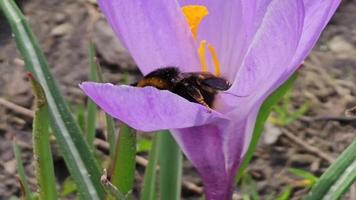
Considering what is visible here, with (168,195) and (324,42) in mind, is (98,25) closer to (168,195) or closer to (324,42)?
(324,42)

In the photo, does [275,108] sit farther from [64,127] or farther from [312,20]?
[312,20]

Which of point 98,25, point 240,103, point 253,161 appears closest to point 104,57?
point 98,25

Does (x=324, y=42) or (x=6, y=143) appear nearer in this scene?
(x=6, y=143)

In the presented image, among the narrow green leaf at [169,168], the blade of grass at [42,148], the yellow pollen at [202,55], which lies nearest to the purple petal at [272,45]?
the yellow pollen at [202,55]

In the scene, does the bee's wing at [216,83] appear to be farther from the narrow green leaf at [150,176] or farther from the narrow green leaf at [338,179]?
the narrow green leaf at [150,176]

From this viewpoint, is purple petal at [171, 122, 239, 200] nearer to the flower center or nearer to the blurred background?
the flower center

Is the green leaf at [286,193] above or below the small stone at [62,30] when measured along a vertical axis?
below

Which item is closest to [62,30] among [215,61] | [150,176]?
[150,176]
